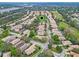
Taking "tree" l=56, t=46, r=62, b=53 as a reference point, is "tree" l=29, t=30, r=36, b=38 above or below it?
above

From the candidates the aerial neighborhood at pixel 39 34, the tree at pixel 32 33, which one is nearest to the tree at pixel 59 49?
the aerial neighborhood at pixel 39 34

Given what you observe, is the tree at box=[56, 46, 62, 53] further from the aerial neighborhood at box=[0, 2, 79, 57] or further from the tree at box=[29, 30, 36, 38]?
the tree at box=[29, 30, 36, 38]

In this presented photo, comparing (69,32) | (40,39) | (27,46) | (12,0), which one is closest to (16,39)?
(27,46)

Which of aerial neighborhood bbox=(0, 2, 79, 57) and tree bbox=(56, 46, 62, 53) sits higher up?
aerial neighborhood bbox=(0, 2, 79, 57)

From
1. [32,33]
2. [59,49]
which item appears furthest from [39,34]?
[59,49]

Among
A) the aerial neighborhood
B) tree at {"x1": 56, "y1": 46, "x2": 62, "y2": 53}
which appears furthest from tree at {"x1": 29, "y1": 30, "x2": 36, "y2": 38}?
tree at {"x1": 56, "y1": 46, "x2": 62, "y2": 53}

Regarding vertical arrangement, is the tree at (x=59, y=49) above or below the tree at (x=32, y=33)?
below

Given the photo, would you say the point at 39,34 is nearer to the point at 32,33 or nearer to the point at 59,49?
the point at 32,33

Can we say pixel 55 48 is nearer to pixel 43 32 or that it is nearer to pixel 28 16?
pixel 43 32

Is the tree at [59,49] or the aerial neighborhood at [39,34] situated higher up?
the aerial neighborhood at [39,34]

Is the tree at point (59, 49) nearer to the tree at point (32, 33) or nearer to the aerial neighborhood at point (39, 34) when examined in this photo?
the aerial neighborhood at point (39, 34)

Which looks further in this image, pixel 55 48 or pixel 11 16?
pixel 11 16
